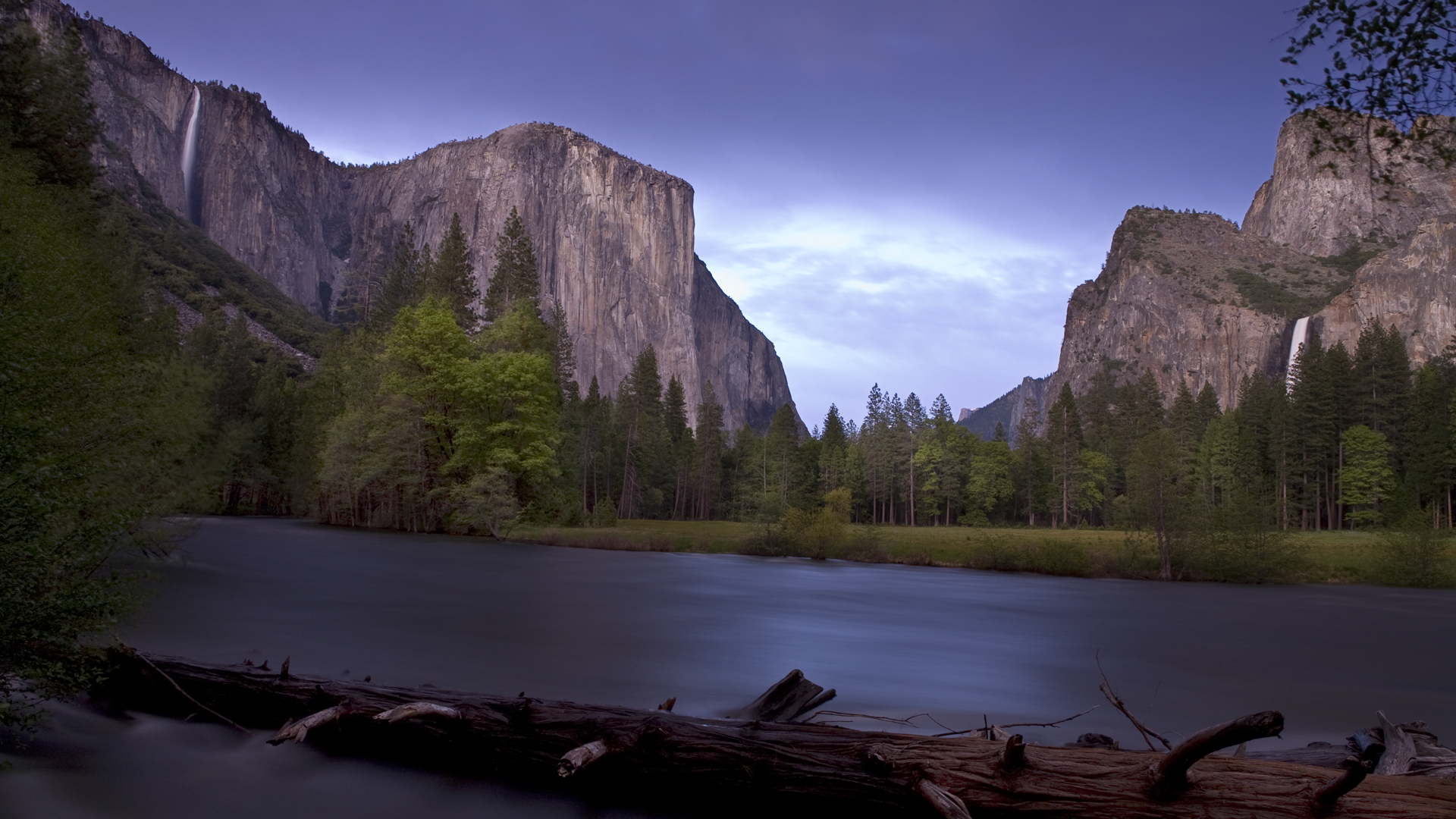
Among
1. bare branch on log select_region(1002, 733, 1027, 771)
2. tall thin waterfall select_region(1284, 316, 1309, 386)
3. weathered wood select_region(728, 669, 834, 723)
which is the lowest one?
weathered wood select_region(728, 669, 834, 723)

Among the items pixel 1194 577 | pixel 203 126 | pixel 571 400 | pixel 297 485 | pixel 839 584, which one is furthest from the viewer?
pixel 203 126

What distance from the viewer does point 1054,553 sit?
3278 cm

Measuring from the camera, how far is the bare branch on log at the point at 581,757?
5.18 meters

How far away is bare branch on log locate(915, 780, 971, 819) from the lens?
15.3 feet

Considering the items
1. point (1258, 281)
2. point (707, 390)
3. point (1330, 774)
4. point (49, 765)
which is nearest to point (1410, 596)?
point (1330, 774)

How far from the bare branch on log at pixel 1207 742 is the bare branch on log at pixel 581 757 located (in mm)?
3473

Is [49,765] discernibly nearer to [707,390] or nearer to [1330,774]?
[1330,774]

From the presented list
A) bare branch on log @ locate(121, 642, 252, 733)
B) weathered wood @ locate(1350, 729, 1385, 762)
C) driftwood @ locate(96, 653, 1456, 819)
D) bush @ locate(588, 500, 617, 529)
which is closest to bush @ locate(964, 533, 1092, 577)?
bush @ locate(588, 500, 617, 529)

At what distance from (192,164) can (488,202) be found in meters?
72.1

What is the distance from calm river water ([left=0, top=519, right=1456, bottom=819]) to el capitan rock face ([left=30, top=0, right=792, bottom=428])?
127m

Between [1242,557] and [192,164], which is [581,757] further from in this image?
[192,164]

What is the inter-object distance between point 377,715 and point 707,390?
99.3m

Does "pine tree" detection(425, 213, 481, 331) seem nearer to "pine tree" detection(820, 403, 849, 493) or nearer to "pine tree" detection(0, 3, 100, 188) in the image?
"pine tree" detection(0, 3, 100, 188)

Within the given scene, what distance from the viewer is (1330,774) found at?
450cm
